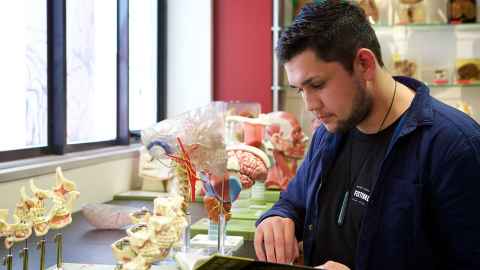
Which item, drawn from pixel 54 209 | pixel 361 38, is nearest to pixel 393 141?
pixel 361 38

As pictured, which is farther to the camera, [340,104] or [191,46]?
[191,46]

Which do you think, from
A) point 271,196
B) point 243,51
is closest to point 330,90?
point 271,196

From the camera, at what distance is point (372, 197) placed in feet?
4.82

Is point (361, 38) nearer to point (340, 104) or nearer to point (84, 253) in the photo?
point (340, 104)

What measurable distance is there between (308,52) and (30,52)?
1725 mm

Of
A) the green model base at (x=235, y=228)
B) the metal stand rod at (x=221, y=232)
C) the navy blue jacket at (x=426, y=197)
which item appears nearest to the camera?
the navy blue jacket at (x=426, y=197)

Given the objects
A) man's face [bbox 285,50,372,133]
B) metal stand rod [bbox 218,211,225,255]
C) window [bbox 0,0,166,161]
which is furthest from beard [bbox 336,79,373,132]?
window [bbox 0,0,166,161]

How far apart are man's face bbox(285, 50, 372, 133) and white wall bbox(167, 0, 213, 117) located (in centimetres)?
267

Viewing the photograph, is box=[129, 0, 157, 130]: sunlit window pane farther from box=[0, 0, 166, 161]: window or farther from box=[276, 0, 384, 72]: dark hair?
box=[276, 0, 384, 72]: dark hair

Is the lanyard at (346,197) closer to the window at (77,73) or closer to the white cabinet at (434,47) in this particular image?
the window at (77,73)

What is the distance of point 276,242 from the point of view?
1601 millimetres

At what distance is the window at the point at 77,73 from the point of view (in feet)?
8.78


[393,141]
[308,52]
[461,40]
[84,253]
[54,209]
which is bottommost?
[84,253]

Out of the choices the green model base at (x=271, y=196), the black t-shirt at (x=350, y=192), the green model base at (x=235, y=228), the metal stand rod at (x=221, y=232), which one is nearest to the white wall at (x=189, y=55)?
the green model base at (x=271, y=196)
